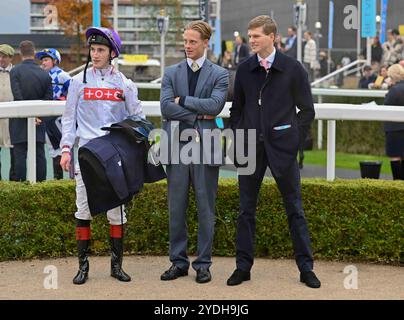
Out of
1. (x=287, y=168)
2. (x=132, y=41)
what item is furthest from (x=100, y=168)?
(x=132, y=41)

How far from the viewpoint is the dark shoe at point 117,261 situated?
20.4ft

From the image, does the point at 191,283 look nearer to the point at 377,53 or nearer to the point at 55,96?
the point at 55,96

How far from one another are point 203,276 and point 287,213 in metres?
0.70

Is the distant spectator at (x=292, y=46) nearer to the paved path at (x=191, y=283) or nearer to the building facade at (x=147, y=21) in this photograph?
the paved path at (x=191, y=283)

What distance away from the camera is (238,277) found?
6.12 m

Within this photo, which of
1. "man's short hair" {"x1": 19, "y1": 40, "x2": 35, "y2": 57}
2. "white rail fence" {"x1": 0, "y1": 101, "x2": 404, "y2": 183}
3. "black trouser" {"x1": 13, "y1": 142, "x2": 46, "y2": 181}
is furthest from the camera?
"man's short hair" {"x1": 19, "y1": 40, "x2": 35, "y2": 57}

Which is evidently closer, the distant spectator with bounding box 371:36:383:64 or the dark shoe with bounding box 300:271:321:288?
the dark shoe with bounding box 300:271:321:288

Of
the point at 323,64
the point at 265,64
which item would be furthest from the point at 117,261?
the point at 323,64

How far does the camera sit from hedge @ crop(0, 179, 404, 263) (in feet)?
22.3

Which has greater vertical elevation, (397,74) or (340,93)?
(397,74)

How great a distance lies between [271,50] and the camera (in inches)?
242

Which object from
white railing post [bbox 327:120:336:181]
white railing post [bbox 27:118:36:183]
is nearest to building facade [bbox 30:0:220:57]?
white railing post [bbox 27:118:36:183]

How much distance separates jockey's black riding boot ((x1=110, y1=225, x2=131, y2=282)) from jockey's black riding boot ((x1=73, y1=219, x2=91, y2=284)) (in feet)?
0.55

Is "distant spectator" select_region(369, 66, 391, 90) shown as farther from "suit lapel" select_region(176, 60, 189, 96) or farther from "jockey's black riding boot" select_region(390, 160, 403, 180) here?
"suit lapel" select_region(176, 60, 189, 96)
